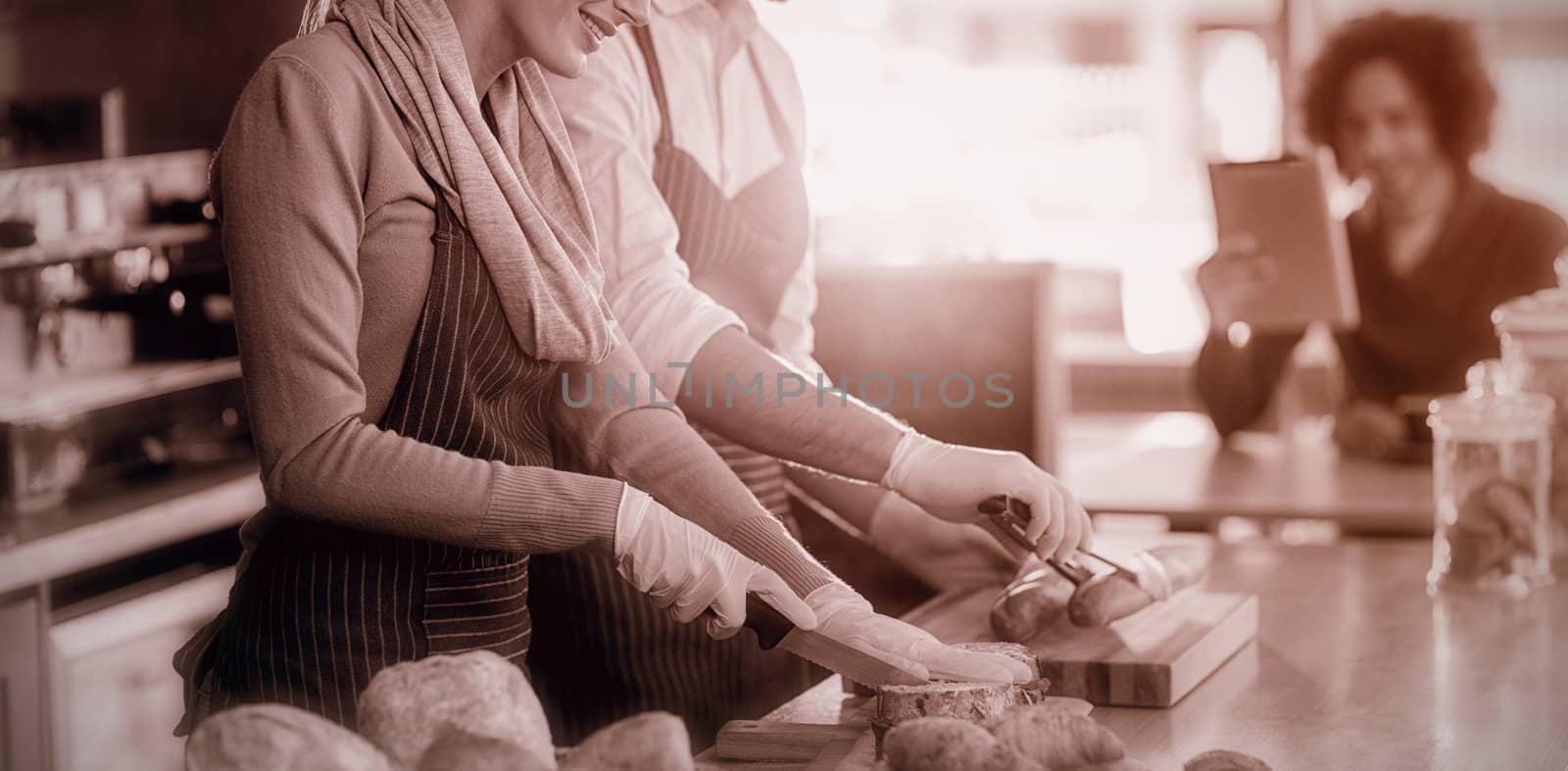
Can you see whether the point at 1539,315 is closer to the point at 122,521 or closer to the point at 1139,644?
the point at 1139,644

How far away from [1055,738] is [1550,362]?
112cm

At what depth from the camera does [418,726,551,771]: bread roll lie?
2.54ft

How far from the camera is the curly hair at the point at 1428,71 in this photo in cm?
301

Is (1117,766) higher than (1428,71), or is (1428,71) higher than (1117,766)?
(1428,71)

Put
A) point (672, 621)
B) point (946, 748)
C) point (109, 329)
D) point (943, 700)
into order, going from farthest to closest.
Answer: point (109, 329), point (672, 621), point (943, 700), point (946, 748)

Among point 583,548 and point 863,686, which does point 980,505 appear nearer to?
point 863,686

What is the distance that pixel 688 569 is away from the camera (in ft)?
3.64

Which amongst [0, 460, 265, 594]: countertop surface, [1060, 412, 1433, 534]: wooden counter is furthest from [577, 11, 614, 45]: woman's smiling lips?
[1060, 412, 1433, 534]: wooden counter

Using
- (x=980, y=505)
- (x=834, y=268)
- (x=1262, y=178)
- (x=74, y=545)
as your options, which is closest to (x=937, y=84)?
(x=1262, y=178)

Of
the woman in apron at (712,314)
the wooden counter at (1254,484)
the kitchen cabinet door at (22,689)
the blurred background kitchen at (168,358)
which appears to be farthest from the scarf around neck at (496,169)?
the wooden counter at (1254,484)

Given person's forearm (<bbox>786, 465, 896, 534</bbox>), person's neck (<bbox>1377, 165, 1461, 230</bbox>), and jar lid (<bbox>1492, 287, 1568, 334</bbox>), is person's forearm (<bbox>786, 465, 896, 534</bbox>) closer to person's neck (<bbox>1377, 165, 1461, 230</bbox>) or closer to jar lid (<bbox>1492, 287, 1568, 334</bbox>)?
jar lid (<bbox>1492, 287, 1568, 334</bbox>)

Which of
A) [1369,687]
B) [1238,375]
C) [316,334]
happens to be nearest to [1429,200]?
[1238,375]

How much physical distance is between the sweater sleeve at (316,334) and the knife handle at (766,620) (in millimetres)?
168

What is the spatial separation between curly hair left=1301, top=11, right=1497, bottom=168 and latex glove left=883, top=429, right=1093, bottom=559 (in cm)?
200
